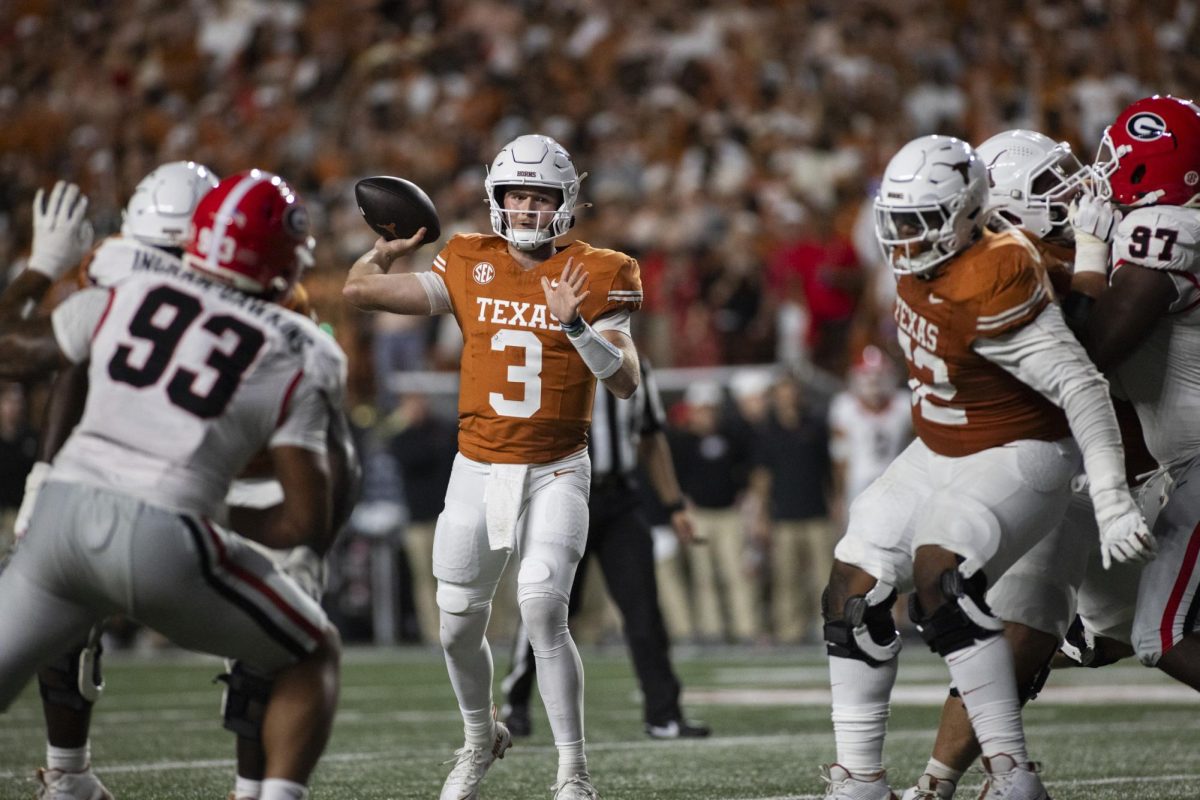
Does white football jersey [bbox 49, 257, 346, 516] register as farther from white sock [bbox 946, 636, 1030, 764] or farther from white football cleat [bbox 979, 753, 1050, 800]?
white football cleat [bbox 979, 753, 1050, 800]

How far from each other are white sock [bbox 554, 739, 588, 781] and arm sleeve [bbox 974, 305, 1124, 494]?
1.56m

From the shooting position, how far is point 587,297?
482 centimetres

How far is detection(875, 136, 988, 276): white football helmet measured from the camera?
402 centimetres

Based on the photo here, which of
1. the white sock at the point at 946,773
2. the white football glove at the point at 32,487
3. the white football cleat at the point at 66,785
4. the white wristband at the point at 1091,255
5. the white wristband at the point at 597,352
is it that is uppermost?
the white wristband at the point at 1091,255

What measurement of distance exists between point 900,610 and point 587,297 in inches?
263

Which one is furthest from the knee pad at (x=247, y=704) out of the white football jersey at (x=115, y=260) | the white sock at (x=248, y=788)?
the white football jersey at (x=115, y=260)

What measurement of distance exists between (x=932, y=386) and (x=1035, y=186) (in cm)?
74

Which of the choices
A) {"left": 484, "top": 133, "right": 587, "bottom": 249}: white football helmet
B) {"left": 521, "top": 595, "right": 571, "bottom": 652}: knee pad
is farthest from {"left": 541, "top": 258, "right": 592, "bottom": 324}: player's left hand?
{"left": 521, "top": 595, "right": 571, "bottom": 652}: knee pad

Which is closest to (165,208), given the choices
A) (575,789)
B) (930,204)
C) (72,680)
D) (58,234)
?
(58,234)

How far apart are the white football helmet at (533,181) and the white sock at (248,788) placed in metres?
1.80

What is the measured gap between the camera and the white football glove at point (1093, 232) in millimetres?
4348

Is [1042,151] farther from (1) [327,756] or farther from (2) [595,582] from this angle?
(2) [595,582]

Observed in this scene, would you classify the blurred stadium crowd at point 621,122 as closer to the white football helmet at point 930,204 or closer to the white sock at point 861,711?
the white football helmet at point 930,204

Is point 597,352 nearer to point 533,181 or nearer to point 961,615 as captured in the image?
point 533,181
